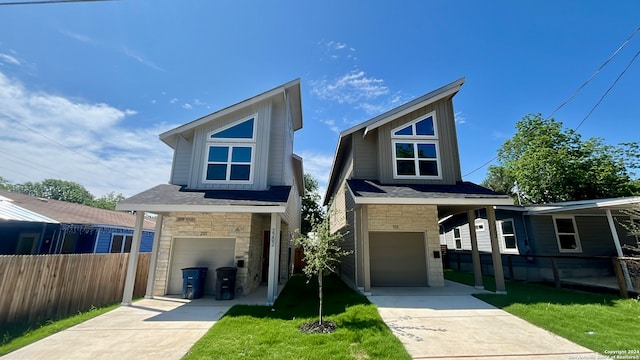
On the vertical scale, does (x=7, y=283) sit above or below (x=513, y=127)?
below

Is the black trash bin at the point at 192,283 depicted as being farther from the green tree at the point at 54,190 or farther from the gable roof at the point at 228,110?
the green tree at the point at 54,190

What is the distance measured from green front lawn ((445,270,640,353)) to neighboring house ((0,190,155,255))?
18.1m

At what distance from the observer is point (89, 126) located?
52.0 feet

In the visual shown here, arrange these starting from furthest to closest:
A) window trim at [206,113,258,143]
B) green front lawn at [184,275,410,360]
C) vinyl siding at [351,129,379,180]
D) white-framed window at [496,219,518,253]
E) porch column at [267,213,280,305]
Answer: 1. white-framed window at [496,219,518,253]
2. vinyl siding at [351,129,379,180]
3. window trim at [206,113,258,143]
4. porch column at [267,213,280,305]
5. green front lawn at [184,275,410,360]

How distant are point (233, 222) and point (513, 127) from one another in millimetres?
27201

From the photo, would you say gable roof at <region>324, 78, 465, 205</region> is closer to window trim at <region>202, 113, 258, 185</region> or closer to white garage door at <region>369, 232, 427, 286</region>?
window trim at <region>202, 113, 258, 185</region>

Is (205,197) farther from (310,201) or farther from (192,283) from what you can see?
(310,201)

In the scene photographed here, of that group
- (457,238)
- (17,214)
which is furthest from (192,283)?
(457,238)

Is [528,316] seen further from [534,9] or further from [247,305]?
[534,9]

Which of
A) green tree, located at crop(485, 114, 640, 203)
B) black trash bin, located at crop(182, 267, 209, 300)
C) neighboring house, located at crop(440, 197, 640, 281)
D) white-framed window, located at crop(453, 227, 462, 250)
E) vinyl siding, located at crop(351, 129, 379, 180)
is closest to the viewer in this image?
black trash bin, located at crop(182, 267, 209, 300)

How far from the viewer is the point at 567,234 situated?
12.5m

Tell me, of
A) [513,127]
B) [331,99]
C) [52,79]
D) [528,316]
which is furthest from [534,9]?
[52,79]

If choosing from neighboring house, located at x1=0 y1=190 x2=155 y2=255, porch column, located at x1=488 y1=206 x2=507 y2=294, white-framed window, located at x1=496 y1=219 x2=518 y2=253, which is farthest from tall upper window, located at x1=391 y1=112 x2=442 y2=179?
neighboring house, located at x1=0 y1=190 x2=155 y2=255

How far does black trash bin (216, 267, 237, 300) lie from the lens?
8008 millimetres
